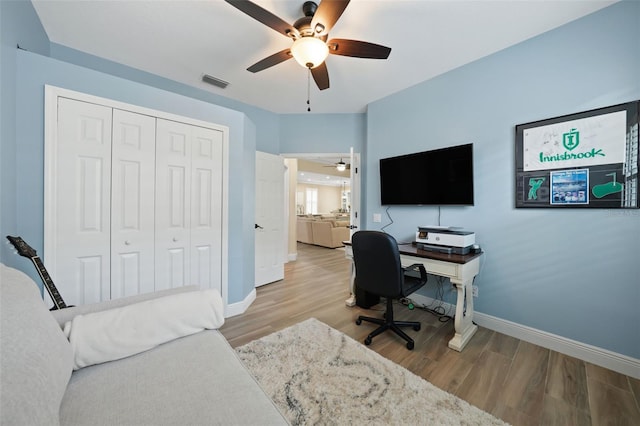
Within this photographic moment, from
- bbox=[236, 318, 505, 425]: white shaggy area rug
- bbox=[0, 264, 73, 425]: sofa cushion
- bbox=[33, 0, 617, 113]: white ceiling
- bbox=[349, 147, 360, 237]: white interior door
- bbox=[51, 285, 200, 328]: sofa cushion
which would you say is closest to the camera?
bbox=[0, 264, 73, 425]: sofa cushion

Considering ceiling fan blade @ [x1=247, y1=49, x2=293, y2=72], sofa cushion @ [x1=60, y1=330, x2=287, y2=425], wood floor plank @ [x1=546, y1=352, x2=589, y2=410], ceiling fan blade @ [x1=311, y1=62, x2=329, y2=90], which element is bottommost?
wood floor plank @ [x1=546, y1=352, x2=589, y2=410]

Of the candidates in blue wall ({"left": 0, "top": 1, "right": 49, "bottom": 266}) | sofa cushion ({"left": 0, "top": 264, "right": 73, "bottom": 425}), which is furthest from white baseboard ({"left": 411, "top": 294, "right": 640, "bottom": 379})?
blue wall ({"left": 0, "top": 1, "right": 49, "bottom": 266})

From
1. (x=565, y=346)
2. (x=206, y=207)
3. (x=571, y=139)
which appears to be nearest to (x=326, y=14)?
(x=206, y=207)

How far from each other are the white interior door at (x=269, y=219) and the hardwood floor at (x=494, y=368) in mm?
786

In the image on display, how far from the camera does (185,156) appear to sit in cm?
231

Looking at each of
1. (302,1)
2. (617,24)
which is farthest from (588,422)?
(302,1)

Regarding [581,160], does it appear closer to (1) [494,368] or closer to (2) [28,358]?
(1) [494,368]

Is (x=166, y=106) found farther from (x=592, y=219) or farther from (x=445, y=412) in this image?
(x=592, y=219)

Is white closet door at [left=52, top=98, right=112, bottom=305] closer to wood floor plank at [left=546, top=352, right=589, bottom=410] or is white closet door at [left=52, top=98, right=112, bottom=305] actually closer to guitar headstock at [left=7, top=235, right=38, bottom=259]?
guitar headstock at [left=7, top=235, right=38, bottom=259]

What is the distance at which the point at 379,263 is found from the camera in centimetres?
205

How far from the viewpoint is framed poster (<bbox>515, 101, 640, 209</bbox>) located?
1731mm

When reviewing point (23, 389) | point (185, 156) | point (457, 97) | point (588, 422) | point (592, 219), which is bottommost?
point (588, 422)

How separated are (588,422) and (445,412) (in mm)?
794

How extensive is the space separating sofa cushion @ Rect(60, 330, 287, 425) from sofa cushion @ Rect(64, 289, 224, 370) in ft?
0.16
